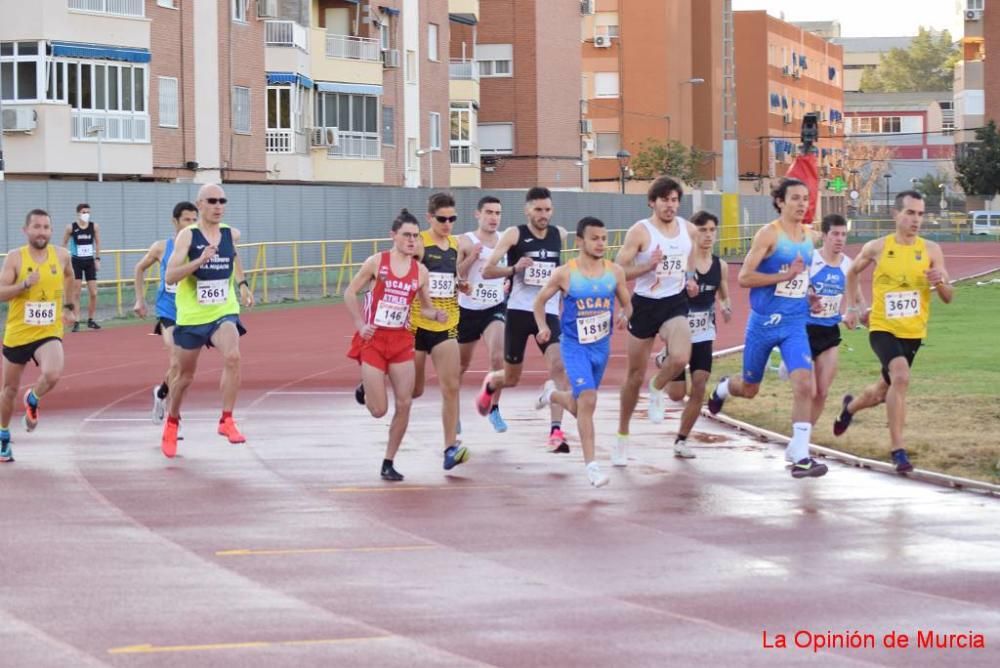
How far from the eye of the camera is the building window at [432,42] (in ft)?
236

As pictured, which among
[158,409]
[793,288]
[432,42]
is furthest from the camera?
[432,42]

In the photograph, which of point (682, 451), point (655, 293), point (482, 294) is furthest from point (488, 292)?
point (682, 451)

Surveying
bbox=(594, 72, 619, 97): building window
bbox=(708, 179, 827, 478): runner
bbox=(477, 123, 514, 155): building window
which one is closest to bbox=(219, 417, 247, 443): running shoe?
bbox=(708, 179, 827, 478): runner

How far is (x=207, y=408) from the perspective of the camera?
762 inches

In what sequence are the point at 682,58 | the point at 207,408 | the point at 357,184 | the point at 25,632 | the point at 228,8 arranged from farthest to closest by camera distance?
1. the point at 682,58
2. the point at 357,184
3. the point at 228,8
4. the point at 207,408
5. the point at 25,632

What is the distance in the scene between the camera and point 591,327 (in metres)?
13.6

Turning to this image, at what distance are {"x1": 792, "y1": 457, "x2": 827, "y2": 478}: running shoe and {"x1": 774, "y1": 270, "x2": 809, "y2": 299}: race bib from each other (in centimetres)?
124

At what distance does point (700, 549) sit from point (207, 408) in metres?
9.55

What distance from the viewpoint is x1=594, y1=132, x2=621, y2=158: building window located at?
9706 centimetres

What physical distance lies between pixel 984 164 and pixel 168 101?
58.1 m

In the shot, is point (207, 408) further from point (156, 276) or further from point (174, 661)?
point (156, 276)

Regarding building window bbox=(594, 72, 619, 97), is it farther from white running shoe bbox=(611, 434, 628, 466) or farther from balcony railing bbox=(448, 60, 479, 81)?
white running shoe bbox=(611, 434, 628, 466)

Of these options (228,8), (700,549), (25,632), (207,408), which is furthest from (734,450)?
(228,8)

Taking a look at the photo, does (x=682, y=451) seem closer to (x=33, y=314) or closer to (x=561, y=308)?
(x=561, y=308)
